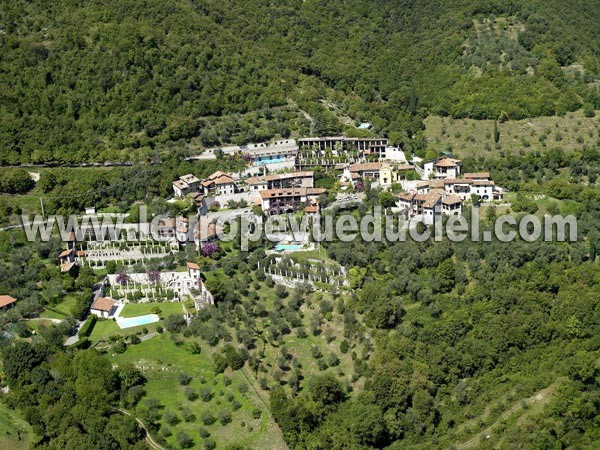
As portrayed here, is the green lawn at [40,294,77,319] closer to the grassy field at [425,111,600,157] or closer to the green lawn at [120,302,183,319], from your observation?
the green lawn at [120,302,183,319]

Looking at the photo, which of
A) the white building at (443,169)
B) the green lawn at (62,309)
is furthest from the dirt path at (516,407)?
the green lawn at (62,309)

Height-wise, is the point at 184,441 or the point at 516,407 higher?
the point at 516,407

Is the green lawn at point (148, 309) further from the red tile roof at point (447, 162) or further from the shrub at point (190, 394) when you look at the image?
the red tile roof at point (447, 162)

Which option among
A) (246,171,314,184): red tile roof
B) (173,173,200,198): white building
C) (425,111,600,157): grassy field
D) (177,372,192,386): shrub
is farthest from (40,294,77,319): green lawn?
(425,111,600,157): grassy field

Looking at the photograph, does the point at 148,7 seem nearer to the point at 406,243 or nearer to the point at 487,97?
the point at 487,97

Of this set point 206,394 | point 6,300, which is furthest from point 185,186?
point 206,394

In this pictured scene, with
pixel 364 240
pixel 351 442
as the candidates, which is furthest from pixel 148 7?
pixel 351 442

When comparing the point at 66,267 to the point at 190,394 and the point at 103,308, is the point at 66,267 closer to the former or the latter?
the point at 103,308

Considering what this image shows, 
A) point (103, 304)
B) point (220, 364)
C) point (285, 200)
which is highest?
point (285, 200)
